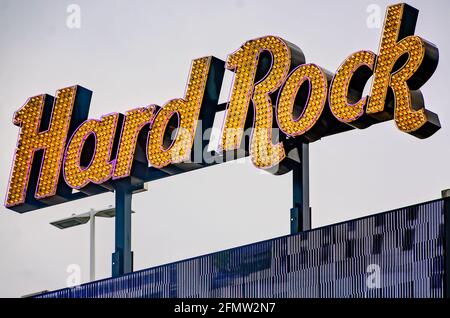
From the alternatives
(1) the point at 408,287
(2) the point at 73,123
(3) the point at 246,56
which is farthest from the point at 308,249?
(2) the point at 73,123

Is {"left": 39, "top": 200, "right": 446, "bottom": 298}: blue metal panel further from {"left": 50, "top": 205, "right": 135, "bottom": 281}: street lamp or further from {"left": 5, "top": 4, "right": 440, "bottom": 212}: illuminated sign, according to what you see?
{"left": 50, "top": 205, "right": 135, "bottom": 281}: street lamp

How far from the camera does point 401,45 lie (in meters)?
Result: 59.5

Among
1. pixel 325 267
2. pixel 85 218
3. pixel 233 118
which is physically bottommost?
pixel 325 267

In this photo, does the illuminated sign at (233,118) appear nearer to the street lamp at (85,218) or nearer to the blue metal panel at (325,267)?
the blue metal panel at (325,267)

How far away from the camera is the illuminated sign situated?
195ft

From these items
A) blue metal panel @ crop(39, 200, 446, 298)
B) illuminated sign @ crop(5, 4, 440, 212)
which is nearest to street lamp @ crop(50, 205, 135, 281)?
illuminated sign @ crop(5, 4, 440, 212)

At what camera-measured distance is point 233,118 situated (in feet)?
208

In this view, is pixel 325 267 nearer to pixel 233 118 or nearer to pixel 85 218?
pixel 233 118

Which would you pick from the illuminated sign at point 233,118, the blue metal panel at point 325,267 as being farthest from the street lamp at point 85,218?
the blue metal panel at point 325,267

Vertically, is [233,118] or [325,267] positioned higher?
[233,118]

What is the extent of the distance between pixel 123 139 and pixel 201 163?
321 cm

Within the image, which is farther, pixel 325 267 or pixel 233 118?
pixel 233 118

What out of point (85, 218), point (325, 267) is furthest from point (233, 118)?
point (85, 218)

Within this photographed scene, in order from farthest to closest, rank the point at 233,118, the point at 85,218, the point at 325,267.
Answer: the point at 85,218, the point at 233,118, the point at 325,267
